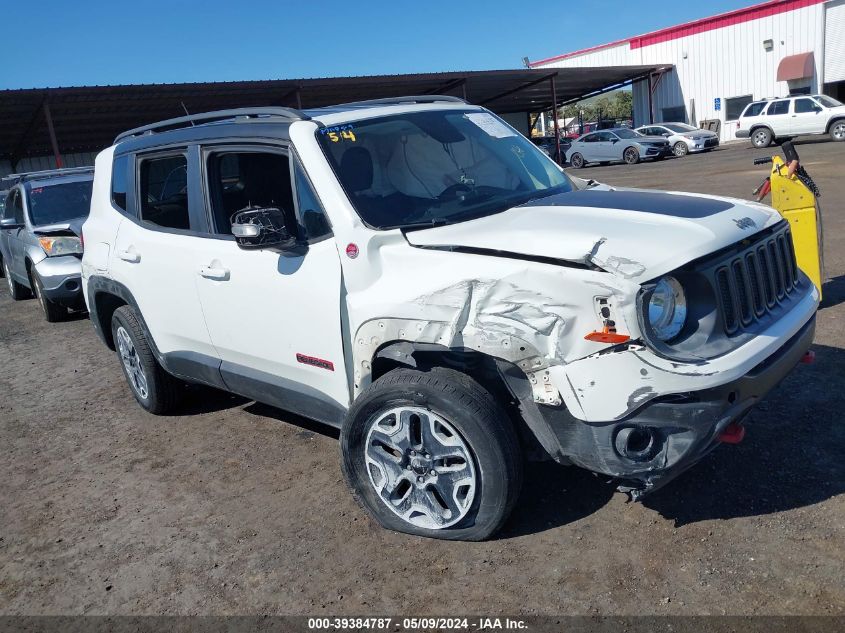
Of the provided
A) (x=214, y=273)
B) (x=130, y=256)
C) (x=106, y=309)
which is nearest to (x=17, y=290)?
(x=106, y=309)

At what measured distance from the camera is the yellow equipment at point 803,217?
20.7 feet

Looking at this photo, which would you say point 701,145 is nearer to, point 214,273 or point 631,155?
point 631,155

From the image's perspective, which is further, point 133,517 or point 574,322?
point 133,517

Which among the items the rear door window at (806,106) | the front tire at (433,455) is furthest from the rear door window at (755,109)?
the front tire at (433,455)

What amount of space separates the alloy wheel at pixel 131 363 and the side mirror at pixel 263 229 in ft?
6.91

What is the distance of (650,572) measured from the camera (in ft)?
10.1

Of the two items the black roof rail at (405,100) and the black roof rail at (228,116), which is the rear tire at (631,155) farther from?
the black roof rail at (228,116)

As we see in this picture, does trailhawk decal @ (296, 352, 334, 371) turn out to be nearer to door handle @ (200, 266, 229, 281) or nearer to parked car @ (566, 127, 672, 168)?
door handle @ (200, 266, 229, 281)

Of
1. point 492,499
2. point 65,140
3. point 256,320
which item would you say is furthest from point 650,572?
point 65,140

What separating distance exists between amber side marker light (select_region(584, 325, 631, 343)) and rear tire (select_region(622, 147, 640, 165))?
28.8 meters

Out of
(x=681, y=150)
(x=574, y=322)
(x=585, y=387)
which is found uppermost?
(x=574, y=322)

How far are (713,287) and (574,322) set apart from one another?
63 centimetres

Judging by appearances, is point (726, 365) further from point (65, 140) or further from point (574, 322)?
point (65, 140)

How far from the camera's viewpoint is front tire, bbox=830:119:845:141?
26.5 m
